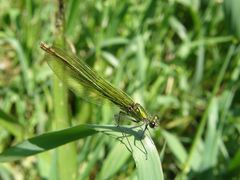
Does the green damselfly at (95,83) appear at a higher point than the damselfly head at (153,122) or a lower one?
higher

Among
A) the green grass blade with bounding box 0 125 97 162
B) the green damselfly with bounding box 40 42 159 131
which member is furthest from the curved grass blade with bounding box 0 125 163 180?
the green damselfly with bounding box 40 42 159 131

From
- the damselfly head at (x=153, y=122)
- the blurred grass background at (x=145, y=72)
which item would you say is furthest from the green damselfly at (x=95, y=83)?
the blurred grass background at (x=145, y=72)

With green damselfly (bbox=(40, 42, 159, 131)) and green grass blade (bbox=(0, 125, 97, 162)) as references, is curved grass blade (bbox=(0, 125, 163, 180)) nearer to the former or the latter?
green grass blade (bbox=(0, 125, 97, 162))

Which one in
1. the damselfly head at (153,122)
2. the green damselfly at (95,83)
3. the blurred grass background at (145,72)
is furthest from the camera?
the blurred grass background at (145,72)

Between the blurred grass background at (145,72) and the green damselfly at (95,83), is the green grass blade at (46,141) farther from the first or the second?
the blurred grass background at (145,72)

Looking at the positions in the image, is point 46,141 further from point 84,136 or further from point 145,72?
point 145,72

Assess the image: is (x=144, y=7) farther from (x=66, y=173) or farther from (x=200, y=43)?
(x=66, y=173)
